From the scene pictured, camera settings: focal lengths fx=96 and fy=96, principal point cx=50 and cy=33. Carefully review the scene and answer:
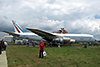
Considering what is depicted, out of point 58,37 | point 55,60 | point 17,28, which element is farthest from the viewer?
point 17,28

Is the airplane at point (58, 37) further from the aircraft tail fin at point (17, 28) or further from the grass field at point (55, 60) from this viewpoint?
the grass field at point (55, 60)

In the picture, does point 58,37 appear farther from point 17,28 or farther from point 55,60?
point 17,28

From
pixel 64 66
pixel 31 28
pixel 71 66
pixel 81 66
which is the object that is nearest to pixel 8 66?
pixel 64 66

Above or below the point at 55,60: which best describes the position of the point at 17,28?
above

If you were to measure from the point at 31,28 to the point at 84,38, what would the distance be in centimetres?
1428

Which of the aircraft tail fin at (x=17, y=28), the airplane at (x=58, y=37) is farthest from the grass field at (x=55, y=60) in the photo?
the aircraft tail fin at (x=17, y=28)

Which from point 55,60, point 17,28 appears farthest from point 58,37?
point 17,28

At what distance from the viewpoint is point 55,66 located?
5.73 m

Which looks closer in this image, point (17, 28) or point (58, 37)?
point (58, 37)

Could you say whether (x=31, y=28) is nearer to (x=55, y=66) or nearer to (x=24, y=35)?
(x=24, y=35)

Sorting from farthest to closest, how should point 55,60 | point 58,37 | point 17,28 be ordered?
point 17,28 < point 58,37 < point 55,60

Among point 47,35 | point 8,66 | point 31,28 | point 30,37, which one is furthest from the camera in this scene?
point 30,37

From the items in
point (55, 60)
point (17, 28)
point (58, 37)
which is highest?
point (17, 28)

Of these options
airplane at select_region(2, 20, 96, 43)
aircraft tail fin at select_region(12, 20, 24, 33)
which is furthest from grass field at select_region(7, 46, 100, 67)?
aircraft tail fin at select_region(12, 20, 24, 33)
